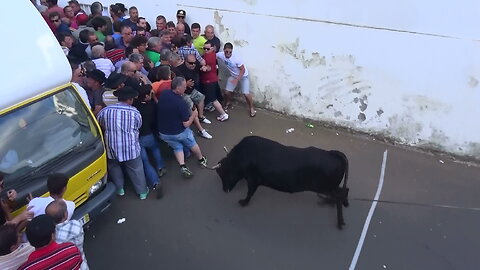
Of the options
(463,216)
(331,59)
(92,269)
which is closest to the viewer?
(92,269)

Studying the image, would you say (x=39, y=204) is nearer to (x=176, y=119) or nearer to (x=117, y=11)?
(x=176, y=119)

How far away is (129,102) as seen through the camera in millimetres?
5102

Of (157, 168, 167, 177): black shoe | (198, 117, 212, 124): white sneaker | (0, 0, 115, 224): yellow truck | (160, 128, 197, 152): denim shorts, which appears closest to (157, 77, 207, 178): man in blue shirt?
(160, 128, 197, 152): denim shorts

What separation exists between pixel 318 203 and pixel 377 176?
4.14 ft

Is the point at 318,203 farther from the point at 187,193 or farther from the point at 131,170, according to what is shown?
the point at 131,170

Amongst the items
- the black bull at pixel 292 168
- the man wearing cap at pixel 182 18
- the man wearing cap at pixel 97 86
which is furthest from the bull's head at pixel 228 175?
the man wearing cap at pixel 182 18

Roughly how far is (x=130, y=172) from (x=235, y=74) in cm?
322

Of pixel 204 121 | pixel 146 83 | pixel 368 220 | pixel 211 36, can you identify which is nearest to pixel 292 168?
pixel 368 220

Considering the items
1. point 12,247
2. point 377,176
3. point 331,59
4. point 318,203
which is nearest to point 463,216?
point 377,176

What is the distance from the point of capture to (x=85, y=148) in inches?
178

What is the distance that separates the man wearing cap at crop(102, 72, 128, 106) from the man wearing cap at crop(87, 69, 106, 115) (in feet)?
0.56

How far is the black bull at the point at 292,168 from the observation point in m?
4.95

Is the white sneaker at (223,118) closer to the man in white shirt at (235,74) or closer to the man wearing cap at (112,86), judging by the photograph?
the man in white shirt at (235,74)

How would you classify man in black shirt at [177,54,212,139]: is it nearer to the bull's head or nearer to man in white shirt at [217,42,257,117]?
man in white shirt at [217,42,257,117]
